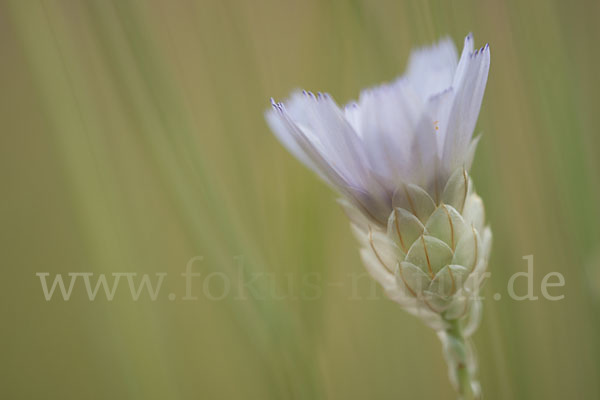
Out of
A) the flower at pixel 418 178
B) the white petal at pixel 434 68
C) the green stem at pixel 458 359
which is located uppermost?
the white petal at pixel 434 68

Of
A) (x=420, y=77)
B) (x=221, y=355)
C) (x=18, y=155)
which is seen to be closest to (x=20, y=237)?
(x=18, y=155)

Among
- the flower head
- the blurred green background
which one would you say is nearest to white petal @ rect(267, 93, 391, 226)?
the flower head

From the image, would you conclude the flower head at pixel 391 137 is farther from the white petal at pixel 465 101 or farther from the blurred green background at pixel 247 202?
the blurred green background at pixel 247 202

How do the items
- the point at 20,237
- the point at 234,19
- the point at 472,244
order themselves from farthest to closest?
the point at 20,237 < the point at 234,19 < the point at 472,244

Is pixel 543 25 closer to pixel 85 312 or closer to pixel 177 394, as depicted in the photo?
pixel 177 394

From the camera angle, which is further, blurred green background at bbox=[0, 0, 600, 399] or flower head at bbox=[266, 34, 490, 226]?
blurred green background at bbox=[0, 0, 600, 399]

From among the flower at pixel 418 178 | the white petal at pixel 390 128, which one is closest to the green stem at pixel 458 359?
the flower at pixel 418 178

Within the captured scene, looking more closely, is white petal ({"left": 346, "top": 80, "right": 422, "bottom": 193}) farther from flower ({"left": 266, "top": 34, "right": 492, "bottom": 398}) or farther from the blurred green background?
the blurred green background

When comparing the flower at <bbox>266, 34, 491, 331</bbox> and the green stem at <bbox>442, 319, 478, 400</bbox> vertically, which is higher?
the flower at <bbox>266, 34, 491, 331</bbox>
